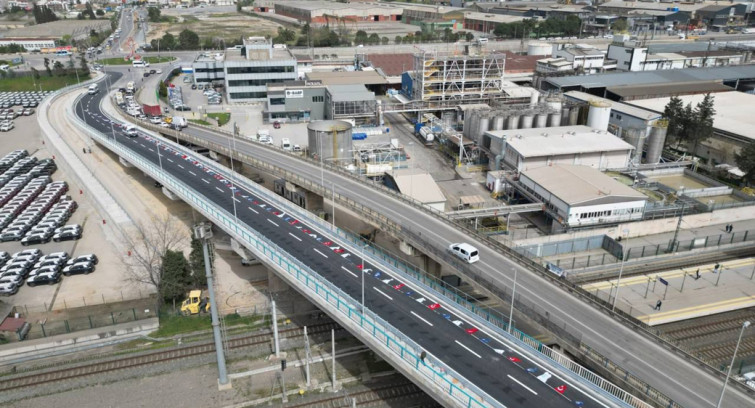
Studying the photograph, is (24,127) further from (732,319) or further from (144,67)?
(732,319)

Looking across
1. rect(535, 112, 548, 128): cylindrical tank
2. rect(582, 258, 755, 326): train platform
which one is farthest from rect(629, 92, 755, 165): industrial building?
rect(582, 258, 755, 326): train platform

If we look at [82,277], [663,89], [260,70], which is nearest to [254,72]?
[260,70]

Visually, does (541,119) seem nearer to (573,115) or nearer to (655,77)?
(573,115)

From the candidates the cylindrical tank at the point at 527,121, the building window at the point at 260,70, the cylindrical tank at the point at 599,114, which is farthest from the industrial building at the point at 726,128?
the building window at the point at 260,70

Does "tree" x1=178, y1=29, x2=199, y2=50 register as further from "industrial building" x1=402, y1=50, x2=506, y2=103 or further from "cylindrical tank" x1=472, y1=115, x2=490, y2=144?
"cylindrical tank" x1=472, y1=115, x2=490, y2=144

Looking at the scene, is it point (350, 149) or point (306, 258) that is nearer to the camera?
point (306, 258)

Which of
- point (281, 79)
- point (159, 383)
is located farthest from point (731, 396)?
point (281, 79)

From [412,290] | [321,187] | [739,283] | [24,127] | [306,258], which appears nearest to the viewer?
[412,290]
